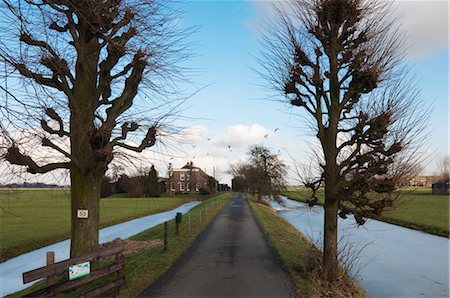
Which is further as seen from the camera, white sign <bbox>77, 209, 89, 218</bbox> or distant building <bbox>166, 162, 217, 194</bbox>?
distant building <bbox>166, 162, 217, 194</bbox>

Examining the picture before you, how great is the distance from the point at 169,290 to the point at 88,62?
19.8 ft

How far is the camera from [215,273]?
1072cm

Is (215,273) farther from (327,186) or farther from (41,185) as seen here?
(41,185)

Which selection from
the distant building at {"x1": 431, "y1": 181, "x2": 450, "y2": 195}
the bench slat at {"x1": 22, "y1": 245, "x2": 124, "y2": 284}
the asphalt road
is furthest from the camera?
the distant building at {"x1": 431, "y1": 181, "x2": 450, "y2": 195}

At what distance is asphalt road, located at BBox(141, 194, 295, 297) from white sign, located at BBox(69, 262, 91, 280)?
5.44 feet

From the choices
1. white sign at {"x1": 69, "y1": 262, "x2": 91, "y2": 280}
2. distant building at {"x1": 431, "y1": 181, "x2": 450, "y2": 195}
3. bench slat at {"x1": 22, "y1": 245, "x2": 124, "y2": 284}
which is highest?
bench slat at {"x1": 22, "y1": 245, "x2": 124, "y2": 284}

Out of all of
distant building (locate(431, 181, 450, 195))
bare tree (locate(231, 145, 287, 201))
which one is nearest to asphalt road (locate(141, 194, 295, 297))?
bare tree (locate(231, 145, 287, 201))

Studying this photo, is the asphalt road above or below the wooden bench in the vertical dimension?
below

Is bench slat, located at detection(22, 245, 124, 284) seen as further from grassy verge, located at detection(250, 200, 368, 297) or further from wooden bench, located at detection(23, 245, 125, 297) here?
grassy verge, located at detection(250, 200, 368, 297)

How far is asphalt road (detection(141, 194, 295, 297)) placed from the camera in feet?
29.0

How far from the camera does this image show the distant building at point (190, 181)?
317 ft

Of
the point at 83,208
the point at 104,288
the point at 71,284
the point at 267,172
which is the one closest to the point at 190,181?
the point at 267,172

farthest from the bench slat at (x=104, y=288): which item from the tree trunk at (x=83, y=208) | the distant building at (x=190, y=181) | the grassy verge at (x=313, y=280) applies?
the distant building at (x=190, y=181)

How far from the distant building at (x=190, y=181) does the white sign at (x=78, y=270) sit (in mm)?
80648
